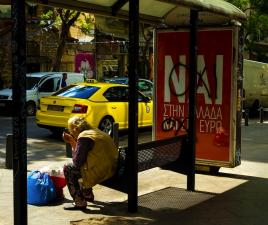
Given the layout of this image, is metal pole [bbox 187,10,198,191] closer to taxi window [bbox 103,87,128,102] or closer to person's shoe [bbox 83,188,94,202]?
person's shoe [bbox 83,188,94,202]

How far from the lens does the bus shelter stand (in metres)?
4.26

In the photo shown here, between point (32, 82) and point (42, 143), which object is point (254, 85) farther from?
point (42, 143)

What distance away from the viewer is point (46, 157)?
428 inches

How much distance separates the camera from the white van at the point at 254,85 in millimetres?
22922

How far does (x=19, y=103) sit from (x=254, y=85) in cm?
2016

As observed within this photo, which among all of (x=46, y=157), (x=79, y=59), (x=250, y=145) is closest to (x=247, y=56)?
(x=79, y=59)

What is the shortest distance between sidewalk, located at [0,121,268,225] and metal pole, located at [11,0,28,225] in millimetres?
1599

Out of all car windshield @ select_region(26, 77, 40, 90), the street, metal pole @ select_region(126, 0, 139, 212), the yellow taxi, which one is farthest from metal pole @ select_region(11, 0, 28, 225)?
car windshield @ select_region(26, 77, 40, 90)

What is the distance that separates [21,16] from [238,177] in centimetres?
549

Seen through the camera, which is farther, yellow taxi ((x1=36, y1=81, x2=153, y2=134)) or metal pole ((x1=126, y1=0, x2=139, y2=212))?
yellow taxi ((x1=36, y1=81, x2=153, y2=134))

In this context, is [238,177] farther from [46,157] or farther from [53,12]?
[53,12]

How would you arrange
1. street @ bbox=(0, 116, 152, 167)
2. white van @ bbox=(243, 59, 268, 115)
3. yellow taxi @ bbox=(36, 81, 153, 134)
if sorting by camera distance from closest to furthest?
street @ bbox=(0, 116, 152, 167) → yellow taxi @ bbox=(36, 81, 153, 134) → white van @ bbox=(243, 59, 268, 115)

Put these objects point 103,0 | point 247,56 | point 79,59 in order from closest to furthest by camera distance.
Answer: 1. point 103,0
2. point 79,59
3. point 247,56

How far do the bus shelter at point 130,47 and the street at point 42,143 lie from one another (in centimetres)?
387
